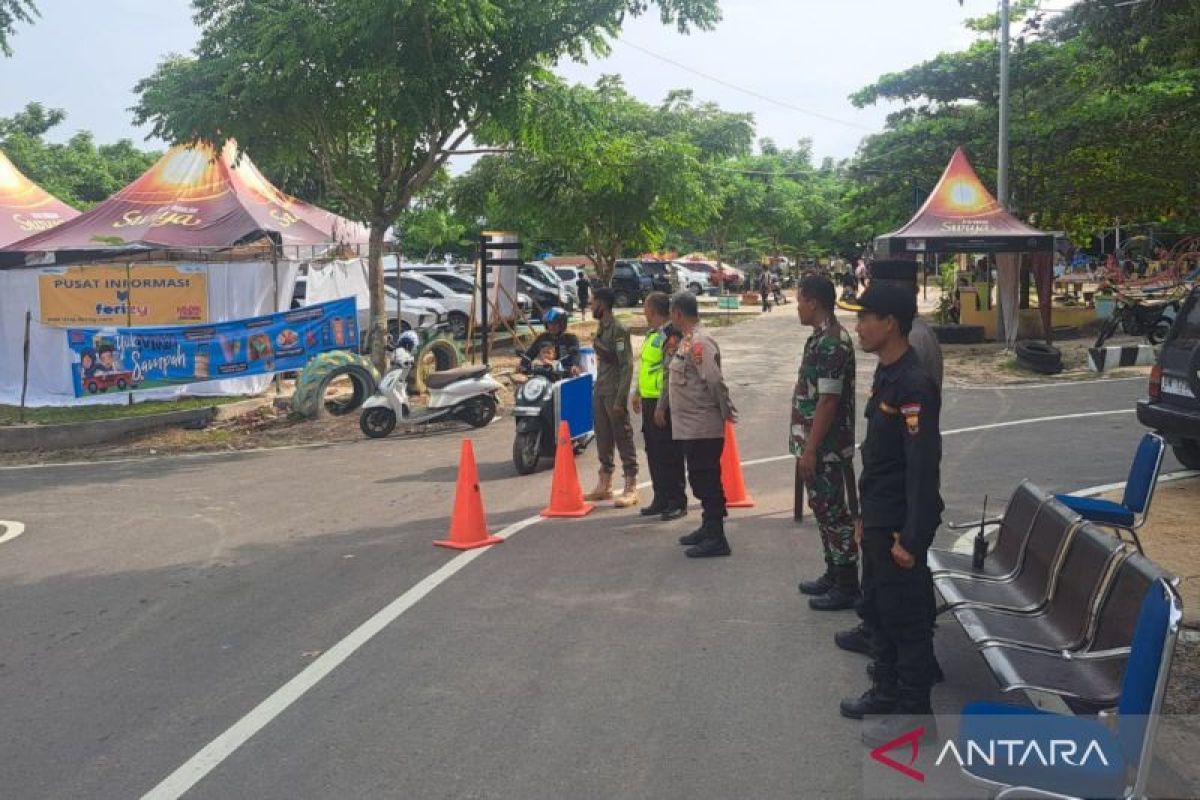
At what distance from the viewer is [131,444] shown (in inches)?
568

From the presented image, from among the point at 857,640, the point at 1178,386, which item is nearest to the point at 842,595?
the point at 857,640

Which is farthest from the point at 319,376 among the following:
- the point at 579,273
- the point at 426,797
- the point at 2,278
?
the point at 579,273

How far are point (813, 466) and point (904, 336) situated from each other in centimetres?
165

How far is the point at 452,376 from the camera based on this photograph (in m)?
13.9

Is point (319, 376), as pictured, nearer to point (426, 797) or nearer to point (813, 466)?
point (813, 466)

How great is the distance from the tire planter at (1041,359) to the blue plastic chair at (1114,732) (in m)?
16.2

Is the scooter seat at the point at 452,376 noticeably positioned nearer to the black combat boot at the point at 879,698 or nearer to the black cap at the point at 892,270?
the black cap at the point at 892,270

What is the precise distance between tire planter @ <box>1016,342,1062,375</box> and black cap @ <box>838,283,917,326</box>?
1560 cm

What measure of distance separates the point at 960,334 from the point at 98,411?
56.1 ft

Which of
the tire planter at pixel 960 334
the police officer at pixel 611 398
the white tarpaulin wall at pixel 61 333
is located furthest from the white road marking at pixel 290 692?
the tire planter at pixel 960 334

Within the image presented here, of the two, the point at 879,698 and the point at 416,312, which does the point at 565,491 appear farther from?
the point at 416,312

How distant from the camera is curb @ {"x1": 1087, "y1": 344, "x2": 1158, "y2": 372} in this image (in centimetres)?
1880

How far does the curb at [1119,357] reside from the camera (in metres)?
18.8

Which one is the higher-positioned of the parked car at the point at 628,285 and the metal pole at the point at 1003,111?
the metal pole at the point at 1003,111
